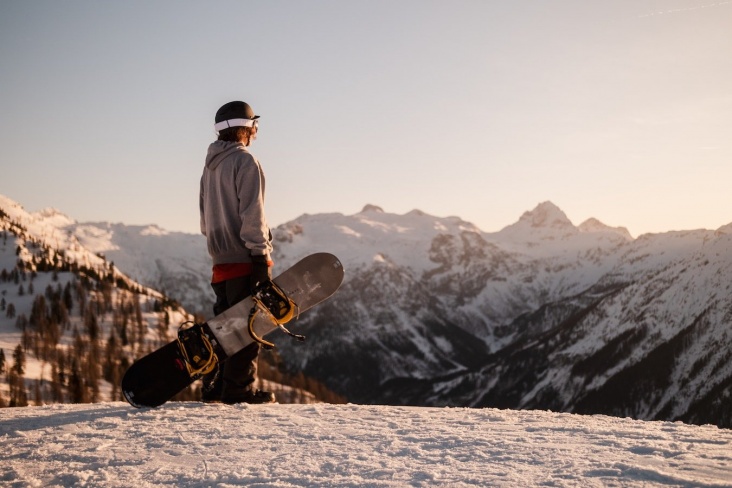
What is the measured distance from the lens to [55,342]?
16225 centimetres

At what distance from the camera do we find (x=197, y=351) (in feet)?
28.0

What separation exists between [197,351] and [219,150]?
3155 mm

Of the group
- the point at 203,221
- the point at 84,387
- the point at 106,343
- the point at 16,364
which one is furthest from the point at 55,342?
the point at 203,221

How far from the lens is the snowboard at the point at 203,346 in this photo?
27.2ft

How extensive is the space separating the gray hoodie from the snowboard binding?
1.22 meters

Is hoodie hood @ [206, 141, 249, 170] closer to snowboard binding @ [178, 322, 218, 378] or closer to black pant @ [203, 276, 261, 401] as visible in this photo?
black pant @ [203, 276, 261, 401]

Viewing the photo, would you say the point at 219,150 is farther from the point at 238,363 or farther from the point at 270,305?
the point at 238,363

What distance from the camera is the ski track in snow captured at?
201 inches

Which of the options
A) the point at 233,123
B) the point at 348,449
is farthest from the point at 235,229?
the point at 348,449

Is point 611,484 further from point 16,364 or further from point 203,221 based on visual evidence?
point 16,364

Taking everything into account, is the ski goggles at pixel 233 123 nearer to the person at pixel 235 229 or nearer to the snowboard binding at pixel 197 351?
the person at pixel 235 229

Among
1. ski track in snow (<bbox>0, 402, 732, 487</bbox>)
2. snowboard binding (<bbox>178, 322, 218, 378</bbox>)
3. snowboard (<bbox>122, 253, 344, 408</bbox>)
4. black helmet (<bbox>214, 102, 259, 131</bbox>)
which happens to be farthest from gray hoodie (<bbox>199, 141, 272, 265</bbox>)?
ski track in snow (<bbox>0, 402, 732, 487</bbox>)

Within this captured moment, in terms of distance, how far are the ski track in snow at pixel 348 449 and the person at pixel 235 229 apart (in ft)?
3.43

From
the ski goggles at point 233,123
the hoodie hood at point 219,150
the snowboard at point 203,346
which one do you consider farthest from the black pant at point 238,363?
the ski goggles at point 233,123
